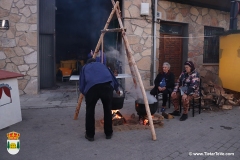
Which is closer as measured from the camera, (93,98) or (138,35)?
(93,98)

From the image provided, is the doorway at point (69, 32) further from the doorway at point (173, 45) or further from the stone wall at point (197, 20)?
the stone wall at point (197, 20)

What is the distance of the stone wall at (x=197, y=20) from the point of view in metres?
8.98

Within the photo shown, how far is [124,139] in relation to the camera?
4180 mm

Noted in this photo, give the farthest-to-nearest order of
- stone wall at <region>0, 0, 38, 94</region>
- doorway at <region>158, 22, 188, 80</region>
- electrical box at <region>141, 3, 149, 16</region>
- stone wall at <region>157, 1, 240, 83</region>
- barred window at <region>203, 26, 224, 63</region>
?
barred window at <region>203, 26, 224, 63</region> → doorway at <region>158, 22, 188, 80</region> → stone wall at <region>157, 1, 240, 83</region> → electrical box at <region>141, 3, 149, 16</region> → stone wall at <region>0, 0, 38, 94</region>

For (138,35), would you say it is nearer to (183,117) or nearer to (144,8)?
(144,8)

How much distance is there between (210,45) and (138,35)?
4.13 meters

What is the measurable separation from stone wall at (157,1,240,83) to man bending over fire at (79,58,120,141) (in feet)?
18.2

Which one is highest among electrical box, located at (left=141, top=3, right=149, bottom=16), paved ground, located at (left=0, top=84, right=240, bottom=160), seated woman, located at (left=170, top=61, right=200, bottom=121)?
electrical box, located at (left=141, top=3, right=149, bottom=16)

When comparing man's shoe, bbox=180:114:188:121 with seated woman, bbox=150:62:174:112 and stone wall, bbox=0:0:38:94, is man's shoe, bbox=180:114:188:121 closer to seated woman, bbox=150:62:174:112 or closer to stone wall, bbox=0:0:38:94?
seated woman, bbox=150:62:174:112

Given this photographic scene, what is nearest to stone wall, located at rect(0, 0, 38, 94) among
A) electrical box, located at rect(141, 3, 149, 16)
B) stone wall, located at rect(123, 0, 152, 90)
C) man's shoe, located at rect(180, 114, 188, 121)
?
stone wall, located at rect(123, 0, 152, 90)

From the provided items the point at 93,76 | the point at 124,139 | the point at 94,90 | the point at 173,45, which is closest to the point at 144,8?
the point at 173,45

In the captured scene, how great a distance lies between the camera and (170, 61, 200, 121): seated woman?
5449 mm

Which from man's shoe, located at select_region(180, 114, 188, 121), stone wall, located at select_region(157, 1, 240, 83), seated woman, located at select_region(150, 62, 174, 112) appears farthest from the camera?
stone wall, located at select_region(157, 1, 240, 83)

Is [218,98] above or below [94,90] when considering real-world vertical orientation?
below
